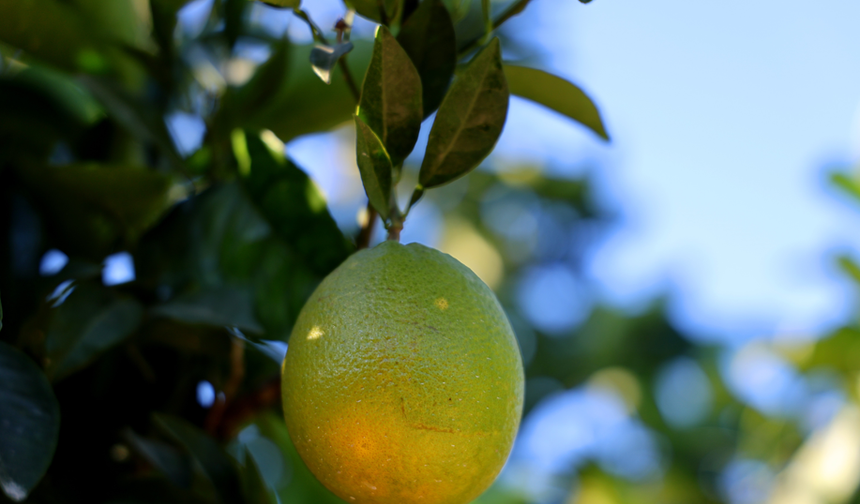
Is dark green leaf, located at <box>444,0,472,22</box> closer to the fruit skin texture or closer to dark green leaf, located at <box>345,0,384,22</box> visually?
dark green leaf, located at <box>345,0,384,22</box>

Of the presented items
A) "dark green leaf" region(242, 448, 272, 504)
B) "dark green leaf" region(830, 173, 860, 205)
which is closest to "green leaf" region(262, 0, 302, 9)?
"dark green leaf" region(242, 448, 272, 504)

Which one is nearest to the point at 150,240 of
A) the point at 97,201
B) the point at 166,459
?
the point at 97,201

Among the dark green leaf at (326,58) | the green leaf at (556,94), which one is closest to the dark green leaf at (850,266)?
the green leaf at (556,94)

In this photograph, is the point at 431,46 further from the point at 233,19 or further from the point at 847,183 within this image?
the point at 847,183

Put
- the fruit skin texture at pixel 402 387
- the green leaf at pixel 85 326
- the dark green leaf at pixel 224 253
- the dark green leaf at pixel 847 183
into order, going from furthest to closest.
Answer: the dark green leaf at pixel 847 183 → the dark green leaf at pixel 224 253 → the green leaf at pixel 85 326 → the fruit skin texture at pixel 402 387

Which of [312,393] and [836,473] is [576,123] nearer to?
[312,393]

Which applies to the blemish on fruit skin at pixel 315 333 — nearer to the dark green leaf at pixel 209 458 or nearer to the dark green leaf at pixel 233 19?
the dark green leaf at pixel 209 458
